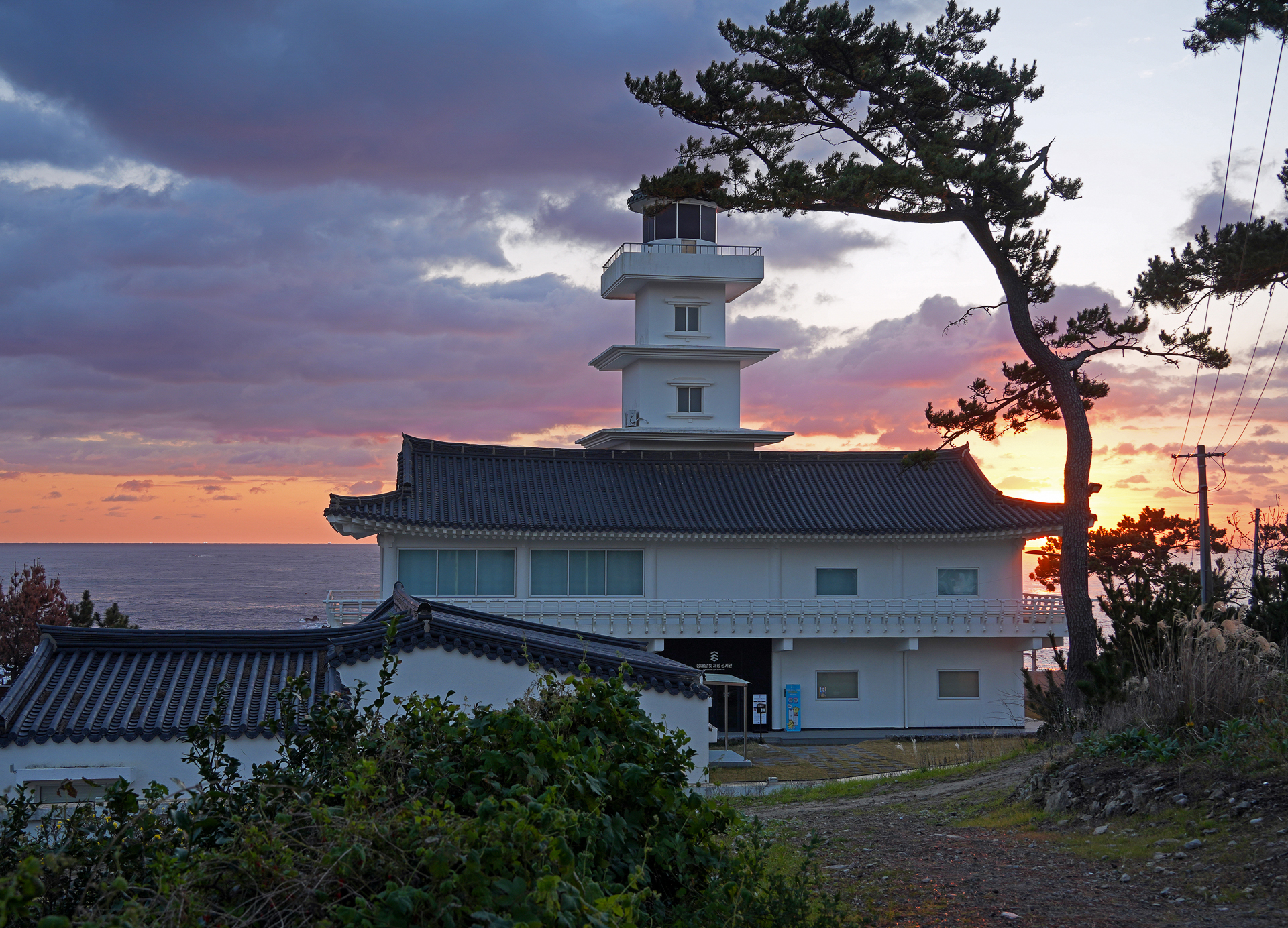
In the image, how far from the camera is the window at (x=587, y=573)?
98.7 feet

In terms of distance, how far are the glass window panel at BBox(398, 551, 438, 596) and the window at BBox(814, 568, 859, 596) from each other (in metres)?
11.7

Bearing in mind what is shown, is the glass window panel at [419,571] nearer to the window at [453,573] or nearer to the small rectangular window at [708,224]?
the window at [453,573]

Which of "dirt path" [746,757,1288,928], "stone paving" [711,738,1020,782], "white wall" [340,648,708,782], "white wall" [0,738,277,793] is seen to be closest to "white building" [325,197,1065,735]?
"stone paving" [711,738,1020,782]

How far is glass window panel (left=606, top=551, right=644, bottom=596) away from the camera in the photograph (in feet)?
100

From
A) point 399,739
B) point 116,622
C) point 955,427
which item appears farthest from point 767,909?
point 116,622

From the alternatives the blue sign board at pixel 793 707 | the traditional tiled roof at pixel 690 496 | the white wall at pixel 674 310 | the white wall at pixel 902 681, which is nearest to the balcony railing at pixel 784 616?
the white wall at pixel 902 681

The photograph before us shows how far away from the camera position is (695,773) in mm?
15602

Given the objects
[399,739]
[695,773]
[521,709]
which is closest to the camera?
[399,739]

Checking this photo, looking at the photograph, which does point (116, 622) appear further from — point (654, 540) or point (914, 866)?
point (914, 866)

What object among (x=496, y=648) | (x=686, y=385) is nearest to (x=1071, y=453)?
(x=496, y=648)

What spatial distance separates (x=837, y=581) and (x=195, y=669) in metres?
21.8

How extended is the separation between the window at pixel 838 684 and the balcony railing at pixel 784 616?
171cm

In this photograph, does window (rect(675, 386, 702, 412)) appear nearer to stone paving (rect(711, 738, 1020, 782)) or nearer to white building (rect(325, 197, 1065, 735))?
white building (rect(325, 197, 1065, 735))

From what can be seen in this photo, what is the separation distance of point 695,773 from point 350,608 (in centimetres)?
1502
